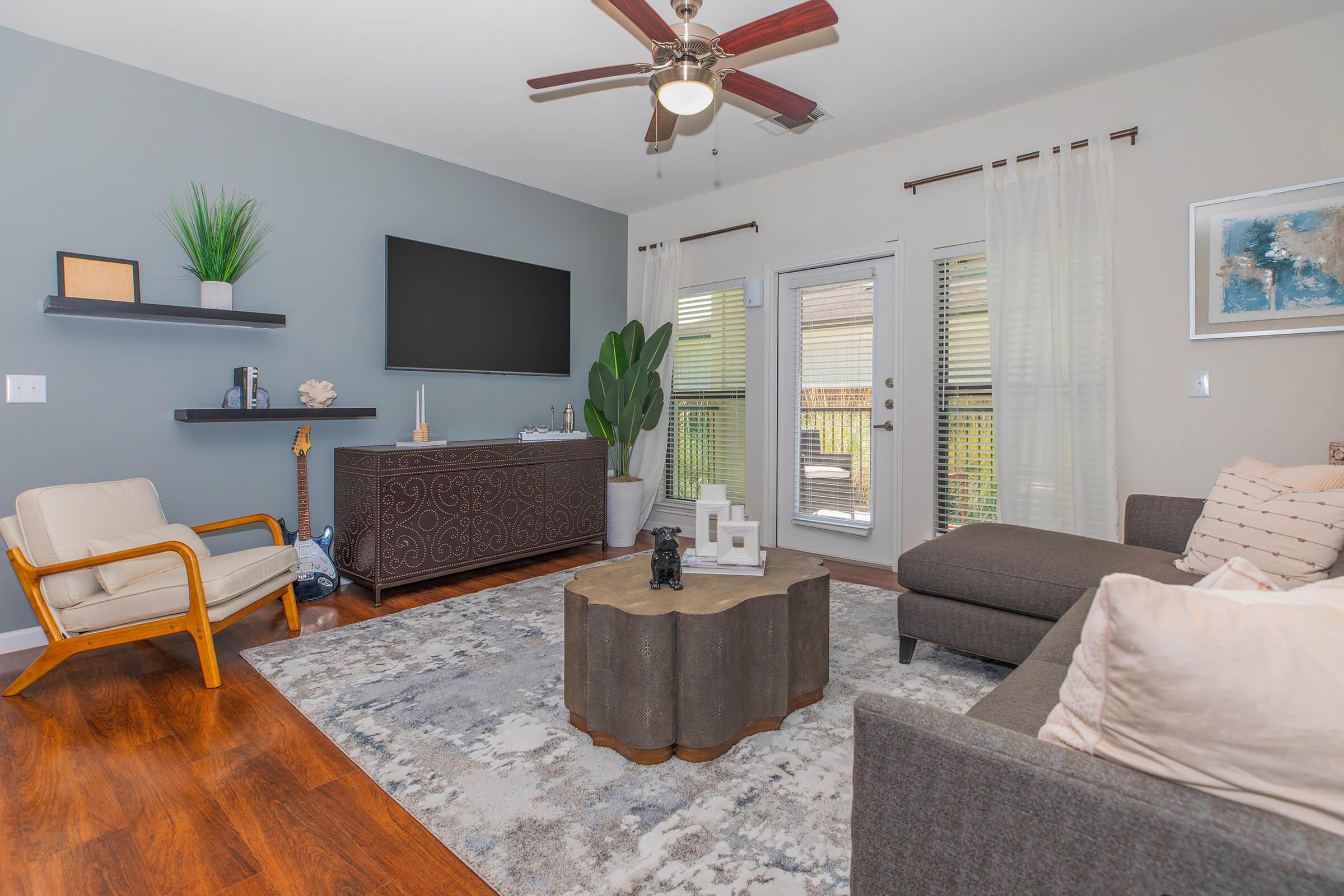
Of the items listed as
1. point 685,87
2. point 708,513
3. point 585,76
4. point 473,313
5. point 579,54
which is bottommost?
point 708,513

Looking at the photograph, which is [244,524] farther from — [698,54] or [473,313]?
[698,54]

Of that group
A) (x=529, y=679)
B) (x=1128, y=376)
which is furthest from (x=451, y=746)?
(x=1128, y=376)

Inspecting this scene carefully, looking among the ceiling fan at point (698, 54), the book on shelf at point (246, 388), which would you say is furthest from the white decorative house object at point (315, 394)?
the ceiling fan at point (698, 54)

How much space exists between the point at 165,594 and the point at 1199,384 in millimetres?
4423

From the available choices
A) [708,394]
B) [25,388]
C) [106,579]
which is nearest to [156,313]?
[25,388]

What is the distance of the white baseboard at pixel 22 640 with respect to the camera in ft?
9.16

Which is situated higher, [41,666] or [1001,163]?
[1001,163]

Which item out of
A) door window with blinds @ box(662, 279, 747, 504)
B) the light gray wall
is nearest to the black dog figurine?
the light gray wall

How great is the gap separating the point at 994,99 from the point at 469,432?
3.65 metres

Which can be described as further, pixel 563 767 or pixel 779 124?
pixel 779 124

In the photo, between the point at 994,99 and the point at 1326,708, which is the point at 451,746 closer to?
the point at 1326,708

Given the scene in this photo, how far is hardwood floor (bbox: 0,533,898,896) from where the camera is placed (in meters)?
1.42

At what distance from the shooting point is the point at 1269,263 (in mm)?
2787

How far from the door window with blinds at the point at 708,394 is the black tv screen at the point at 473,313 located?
94 centimetres
